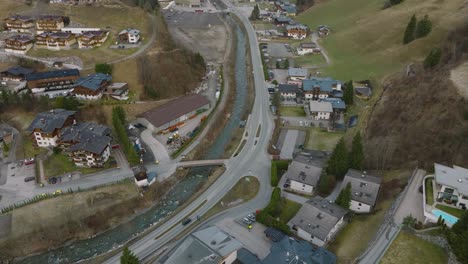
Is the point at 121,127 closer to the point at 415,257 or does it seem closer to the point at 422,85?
the point at 415,257

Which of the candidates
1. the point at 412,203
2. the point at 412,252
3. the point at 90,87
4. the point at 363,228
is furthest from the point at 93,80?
the point at 412,252

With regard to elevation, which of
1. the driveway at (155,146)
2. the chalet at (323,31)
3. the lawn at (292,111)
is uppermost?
the chalet at (323,31)

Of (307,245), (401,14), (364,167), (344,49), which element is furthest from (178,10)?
(307,245)

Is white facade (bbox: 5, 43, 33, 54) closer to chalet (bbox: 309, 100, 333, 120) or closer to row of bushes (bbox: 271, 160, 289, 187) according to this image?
row of bushes (bbox: 271, 160, 289, 187)

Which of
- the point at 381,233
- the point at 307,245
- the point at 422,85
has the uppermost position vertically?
the point at 422,85

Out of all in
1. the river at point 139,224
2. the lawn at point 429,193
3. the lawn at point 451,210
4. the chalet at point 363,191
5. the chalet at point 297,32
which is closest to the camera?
the lawn at point 451,210

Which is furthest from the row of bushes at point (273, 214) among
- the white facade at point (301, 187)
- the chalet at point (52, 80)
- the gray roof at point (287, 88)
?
the chalet at point (52, 80)

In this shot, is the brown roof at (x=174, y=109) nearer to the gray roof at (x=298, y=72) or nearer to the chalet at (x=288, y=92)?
the chalet at (x=288, y=92)
